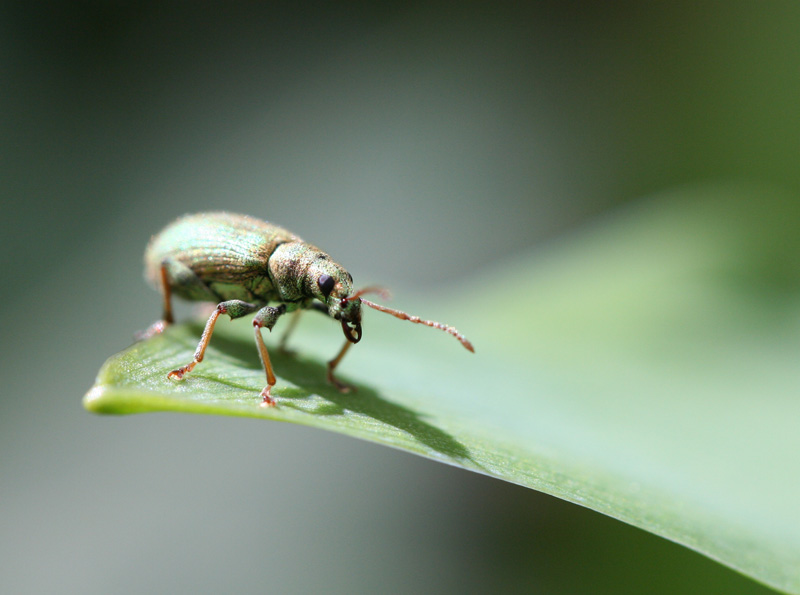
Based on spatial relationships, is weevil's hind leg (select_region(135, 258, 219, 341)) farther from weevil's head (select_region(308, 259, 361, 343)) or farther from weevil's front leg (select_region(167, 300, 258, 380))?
weevil's head (select_region(308, 259, 361, 343))

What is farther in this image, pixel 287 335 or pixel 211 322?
pixel 287 335

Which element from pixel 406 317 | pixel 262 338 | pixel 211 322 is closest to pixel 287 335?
pixel 211 322

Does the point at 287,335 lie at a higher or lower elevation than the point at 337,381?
higher

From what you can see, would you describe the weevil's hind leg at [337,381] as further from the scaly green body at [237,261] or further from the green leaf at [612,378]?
the scaly green body at [237,261]

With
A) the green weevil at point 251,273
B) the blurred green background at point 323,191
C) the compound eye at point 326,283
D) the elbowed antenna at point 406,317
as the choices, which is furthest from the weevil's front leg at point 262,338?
the blurred green background at point 323,191

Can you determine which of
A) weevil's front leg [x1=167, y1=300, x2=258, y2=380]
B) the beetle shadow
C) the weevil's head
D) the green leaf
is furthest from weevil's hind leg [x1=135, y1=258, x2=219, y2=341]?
the weevil's head

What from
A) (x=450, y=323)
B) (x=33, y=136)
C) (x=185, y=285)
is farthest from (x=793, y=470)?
(x=33, y=136)

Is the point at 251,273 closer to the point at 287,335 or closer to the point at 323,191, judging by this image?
the point at 287,335
